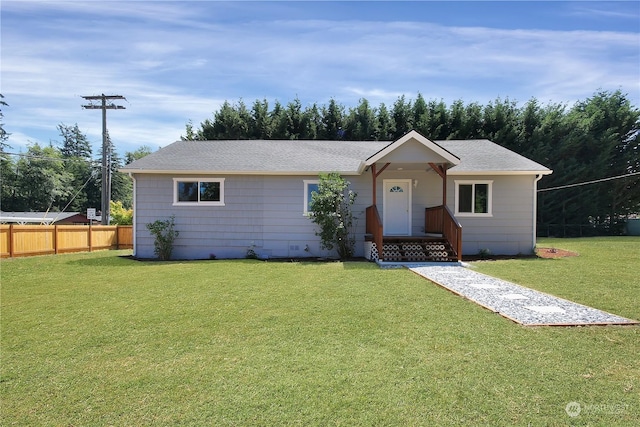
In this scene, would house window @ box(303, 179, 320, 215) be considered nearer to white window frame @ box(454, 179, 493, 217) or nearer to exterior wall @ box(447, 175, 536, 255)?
exterior wall @ box(447, 175, 536, 255)

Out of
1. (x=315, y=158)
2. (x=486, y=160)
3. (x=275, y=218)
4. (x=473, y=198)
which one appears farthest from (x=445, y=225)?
(x=275, y=218)

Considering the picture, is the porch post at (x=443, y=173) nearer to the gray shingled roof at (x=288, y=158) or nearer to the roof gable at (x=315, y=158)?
the roof gable at (x=315, y=158)

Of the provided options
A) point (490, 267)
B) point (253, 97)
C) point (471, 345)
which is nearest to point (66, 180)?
point (253, 97)

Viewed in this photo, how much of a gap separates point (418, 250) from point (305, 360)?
27.3 ft

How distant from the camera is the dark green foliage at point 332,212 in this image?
38.6ft

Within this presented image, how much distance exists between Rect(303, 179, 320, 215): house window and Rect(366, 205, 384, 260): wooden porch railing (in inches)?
77.3

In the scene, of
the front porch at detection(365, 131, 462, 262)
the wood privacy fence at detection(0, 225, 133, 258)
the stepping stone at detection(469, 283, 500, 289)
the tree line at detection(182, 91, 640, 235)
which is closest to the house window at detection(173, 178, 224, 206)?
the front porch at detection(365, 131, 462, 262)

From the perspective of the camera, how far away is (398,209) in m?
13.1

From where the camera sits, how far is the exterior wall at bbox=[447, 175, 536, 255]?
12.9 m

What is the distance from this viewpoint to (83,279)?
8656mm

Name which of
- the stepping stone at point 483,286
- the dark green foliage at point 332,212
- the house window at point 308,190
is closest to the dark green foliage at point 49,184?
the house window at point 308,190

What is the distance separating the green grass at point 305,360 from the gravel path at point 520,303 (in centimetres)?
30

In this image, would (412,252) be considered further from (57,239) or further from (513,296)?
(57,239)

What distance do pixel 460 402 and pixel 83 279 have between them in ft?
28.5
